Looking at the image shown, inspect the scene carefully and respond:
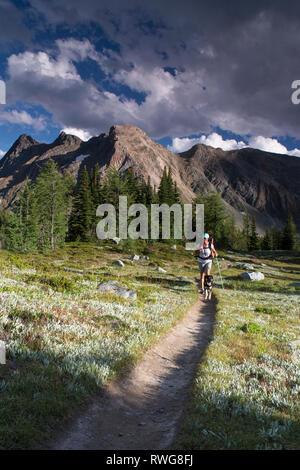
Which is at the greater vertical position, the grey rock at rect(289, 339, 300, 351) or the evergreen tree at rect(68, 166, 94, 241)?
the evergreen tree at rect(68, 166, 94, 241)

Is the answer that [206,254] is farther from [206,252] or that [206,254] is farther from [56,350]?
[56,350]

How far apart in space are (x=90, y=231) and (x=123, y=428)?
68756 millimetres

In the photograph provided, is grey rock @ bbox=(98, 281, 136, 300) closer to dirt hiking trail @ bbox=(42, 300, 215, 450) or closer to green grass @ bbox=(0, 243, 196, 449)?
green grass @ bbox=(0, 243, 196, 449)

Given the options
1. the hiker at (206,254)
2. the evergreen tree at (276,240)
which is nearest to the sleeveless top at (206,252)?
the hiker at (206,254)

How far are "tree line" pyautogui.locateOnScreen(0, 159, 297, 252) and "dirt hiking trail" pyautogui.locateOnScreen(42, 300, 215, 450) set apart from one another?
157 feet

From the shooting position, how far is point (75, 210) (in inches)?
2904

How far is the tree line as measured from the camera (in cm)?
5338

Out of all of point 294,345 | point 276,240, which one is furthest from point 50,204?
point 276,240

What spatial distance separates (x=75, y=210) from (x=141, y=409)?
72.4 meters

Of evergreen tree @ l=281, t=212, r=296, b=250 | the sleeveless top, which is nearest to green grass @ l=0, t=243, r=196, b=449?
the sleeveless top

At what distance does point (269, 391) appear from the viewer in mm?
5289

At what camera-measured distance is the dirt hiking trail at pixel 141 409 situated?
394cm

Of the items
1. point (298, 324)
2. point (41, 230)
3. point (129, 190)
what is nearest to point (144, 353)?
point (298, 324)
